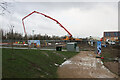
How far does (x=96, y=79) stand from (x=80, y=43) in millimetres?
29884

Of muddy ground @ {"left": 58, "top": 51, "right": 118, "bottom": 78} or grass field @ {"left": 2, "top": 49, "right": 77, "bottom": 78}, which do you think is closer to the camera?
grass field @ {"left": 2, "top": 49, "right": 77, "bottom": 78}

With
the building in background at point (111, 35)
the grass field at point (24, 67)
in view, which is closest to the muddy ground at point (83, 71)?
the grass field at point (24, 67)

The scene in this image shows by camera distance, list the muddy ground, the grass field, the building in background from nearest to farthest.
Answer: the grass field < the muddy ground < the building in background

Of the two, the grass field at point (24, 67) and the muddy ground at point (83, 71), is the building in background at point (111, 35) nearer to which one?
the muddy ground at point (83, 71)

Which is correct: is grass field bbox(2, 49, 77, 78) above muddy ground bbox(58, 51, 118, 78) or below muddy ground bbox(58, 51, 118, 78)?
above

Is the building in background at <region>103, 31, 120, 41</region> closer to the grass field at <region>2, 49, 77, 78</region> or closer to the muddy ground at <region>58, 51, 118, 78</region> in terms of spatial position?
the muddy ground at <region>58, 51, 118, 78</region>

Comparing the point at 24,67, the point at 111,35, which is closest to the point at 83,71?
the point at 24,67

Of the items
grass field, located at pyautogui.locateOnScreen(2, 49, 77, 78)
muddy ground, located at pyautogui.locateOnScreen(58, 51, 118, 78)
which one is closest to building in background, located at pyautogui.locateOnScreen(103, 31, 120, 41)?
muddy ground, located at pyautogui.locateOnScreen(58, 51, 118, 78)

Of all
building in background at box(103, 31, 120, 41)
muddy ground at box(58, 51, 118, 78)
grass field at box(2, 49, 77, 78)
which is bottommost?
muddy ground at box(58, 51, 118, 78)

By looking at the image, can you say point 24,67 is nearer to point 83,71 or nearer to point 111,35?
point 83,71

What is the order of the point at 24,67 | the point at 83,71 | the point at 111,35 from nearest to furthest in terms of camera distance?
the point at 24,67 < the point at 83,71 < the point at 111,35

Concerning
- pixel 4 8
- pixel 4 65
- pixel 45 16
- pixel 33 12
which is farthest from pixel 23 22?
pixel 4 65

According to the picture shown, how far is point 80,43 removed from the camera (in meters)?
36.3

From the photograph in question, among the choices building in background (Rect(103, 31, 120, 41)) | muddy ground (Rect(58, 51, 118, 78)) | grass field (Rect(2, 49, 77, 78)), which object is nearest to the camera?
grass field (Rect(2, 49, 77, 78))
